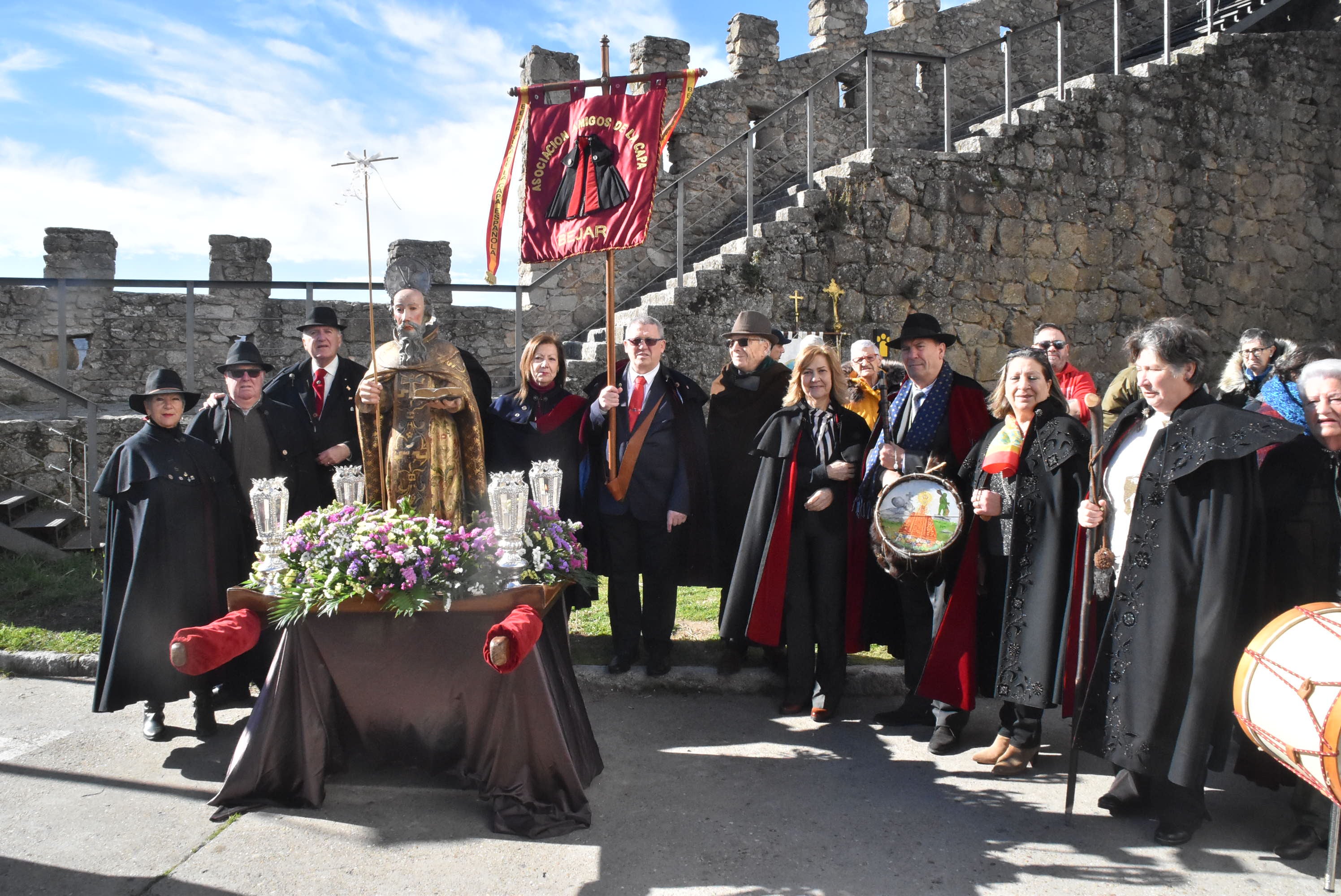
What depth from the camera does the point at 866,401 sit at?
600cm

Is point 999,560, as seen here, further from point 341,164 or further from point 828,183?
point 828,183

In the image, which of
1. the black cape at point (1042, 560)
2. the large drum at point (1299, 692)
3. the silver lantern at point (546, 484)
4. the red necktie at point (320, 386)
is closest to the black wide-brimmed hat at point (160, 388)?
the red necktie at point (320, 386)

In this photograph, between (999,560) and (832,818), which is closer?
(832,818)

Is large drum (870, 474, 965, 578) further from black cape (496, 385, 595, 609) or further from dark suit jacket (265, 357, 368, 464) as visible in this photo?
dark suit jacket (265, 357, 368, 464)

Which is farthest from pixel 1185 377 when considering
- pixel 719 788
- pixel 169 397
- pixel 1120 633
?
pixel 169 397

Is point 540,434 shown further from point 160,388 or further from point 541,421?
point 160,388

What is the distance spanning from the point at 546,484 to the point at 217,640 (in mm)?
1394

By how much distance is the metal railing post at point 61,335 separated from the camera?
9656 millimetres

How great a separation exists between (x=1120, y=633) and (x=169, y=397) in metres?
4.47

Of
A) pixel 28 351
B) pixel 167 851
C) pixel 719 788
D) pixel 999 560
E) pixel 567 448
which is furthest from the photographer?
pixel 28 351

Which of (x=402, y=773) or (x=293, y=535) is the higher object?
(x=293, y=535)

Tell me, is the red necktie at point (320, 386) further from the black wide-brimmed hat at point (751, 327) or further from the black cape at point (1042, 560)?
the black cape at point (1042, 560)

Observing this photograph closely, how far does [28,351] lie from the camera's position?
10227mm

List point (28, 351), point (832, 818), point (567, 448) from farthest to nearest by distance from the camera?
point (28, 351) < point (567, 448) < point (832, 818)
